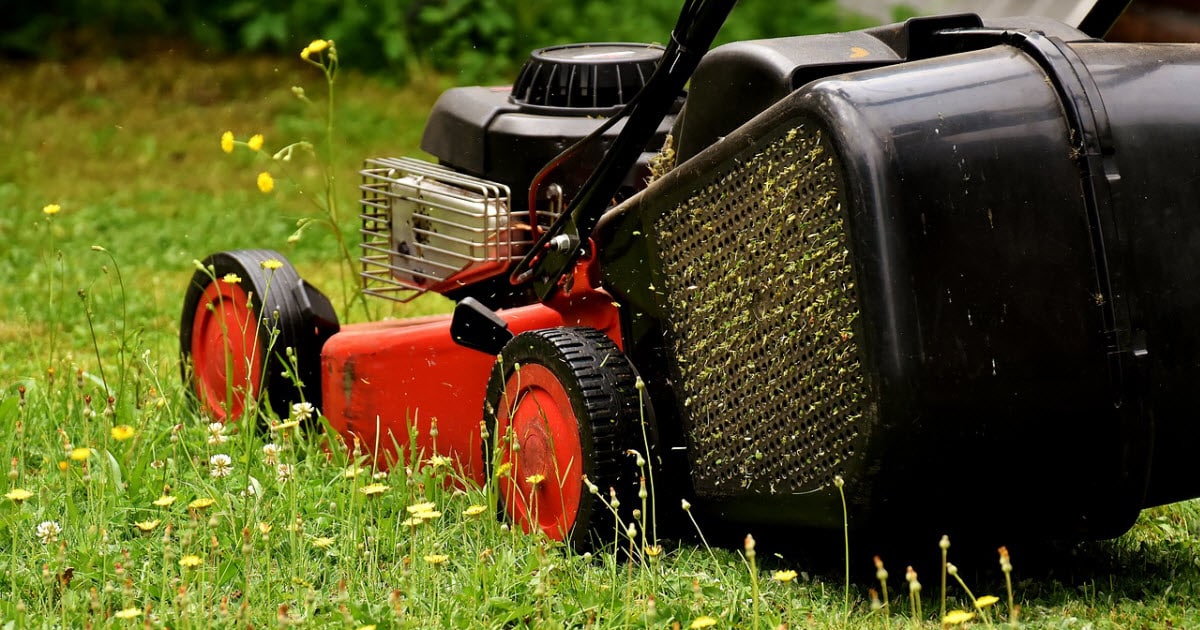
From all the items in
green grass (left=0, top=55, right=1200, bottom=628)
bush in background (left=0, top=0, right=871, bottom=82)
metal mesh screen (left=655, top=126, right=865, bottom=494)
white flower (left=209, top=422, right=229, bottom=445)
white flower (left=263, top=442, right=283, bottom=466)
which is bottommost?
green grass (left=0, top=55, right=1200, bottom=628)

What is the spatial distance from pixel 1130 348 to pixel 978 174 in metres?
0.30

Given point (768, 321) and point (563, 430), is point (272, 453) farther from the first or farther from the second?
point (768, 321)

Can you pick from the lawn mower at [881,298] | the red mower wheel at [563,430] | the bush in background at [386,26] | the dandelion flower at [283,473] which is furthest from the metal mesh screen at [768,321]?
the bush in background at [386,26]

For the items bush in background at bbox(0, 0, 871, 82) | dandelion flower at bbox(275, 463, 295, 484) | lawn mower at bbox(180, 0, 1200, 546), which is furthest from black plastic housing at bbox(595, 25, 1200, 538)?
bush in background at bbox(0, 0, 871, 82)

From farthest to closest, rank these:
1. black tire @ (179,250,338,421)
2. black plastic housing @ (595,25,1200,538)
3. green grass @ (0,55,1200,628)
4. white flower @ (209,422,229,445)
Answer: black tire @ (179,250,338,421)
white flower @ (209,422,229,445)
green grass @ (0,55,1200,628)
black plastic housing @ (595,25,1200,538)

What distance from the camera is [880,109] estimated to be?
1.88 metres

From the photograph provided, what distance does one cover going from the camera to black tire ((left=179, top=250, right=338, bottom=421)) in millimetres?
2926

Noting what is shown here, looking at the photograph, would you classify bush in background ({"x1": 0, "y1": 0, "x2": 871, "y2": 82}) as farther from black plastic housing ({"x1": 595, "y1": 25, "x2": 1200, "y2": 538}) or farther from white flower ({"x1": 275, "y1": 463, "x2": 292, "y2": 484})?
black plastic housing ({"x1": 595, "y1": 25, "x2": 1200, "y2": 538})

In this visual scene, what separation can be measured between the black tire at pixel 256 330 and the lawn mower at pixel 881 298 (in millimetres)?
596

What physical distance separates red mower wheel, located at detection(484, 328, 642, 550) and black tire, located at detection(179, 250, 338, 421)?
0.62 m

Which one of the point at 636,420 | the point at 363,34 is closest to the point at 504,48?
the point at 363,34

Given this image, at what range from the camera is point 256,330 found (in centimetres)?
291

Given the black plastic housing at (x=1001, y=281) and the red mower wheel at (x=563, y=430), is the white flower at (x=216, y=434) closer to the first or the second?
the red mower wheel at (x=563, y=430)

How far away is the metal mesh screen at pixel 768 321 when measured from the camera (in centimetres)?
192
